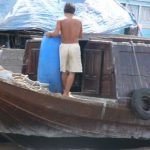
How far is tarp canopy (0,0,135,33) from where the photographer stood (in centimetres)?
1261

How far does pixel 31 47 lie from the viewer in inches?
374

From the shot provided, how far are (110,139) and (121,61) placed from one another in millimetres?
1307

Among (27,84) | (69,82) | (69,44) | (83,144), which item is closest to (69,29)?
(69,44)

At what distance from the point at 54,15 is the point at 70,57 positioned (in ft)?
18.0

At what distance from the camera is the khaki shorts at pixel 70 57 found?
7.99 m

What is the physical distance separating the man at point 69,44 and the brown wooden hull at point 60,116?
0.42 meters

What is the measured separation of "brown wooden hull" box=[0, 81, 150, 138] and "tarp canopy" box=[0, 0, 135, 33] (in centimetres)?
508

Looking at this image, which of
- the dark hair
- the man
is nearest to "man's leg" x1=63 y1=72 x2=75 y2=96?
the man

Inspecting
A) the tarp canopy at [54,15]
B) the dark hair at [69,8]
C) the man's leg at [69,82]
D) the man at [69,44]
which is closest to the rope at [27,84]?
the man's leg at [69,82]

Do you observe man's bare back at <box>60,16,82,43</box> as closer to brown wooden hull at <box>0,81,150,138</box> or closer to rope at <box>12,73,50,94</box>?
rope at <box>12,73,50,94</box>

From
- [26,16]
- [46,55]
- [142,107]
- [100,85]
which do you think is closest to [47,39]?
[46,55]

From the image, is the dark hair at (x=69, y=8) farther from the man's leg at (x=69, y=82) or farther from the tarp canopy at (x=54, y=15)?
the tarp canopy at (x=54, y=15)

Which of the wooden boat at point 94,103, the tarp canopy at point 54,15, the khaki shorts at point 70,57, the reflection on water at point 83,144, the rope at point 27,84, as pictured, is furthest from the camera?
the tarp canopy at point 54,15

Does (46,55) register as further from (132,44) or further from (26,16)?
(26,16)
